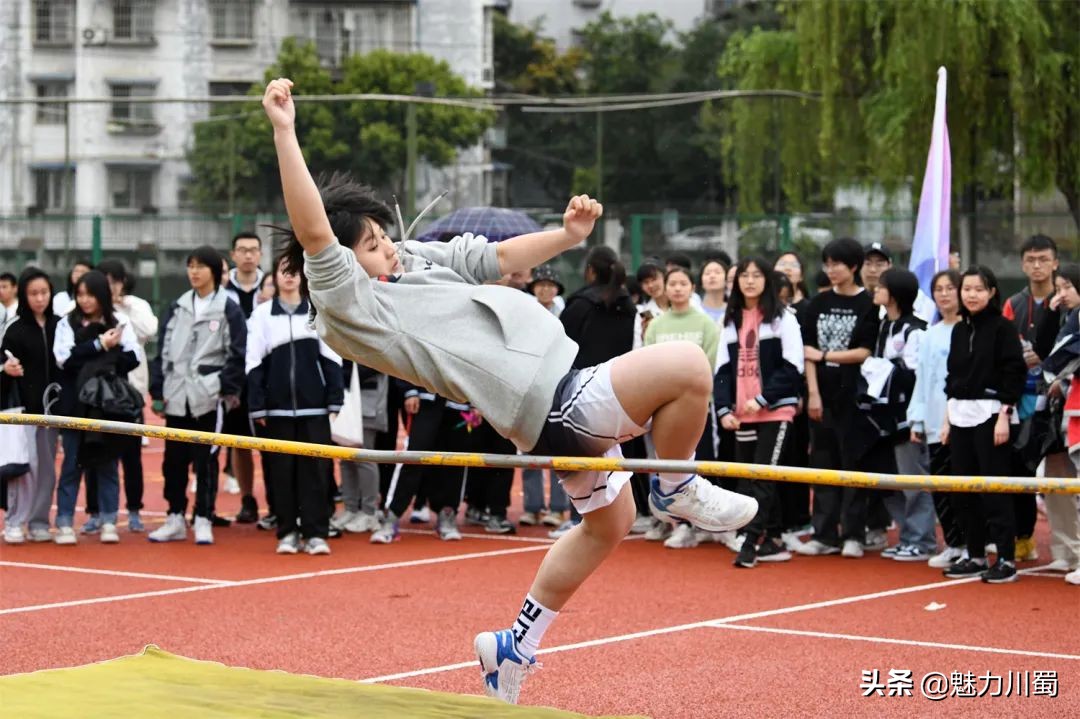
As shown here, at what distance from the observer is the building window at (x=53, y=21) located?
3834 cm

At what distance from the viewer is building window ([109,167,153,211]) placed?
27.0 metres

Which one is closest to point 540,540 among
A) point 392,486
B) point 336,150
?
point 392,486

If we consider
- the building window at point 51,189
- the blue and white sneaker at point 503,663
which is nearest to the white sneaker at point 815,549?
the blue and white sneaker at point 503,663

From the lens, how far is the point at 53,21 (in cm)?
3884

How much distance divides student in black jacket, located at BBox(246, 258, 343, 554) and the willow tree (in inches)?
460

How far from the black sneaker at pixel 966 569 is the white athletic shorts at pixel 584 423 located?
464 cm

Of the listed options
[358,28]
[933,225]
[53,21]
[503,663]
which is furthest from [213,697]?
[358,28]

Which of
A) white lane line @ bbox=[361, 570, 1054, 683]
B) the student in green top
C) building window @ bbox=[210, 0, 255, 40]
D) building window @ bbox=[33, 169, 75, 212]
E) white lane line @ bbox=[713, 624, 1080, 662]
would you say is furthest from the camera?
building window @ bbox=[210, 0, 255, 40]

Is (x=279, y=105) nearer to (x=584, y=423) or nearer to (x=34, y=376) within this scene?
(x=584, y=423)

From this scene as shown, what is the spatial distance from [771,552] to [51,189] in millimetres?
17721

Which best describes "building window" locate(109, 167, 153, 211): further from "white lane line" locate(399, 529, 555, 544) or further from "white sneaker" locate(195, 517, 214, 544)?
"white sneaker" locate(195, 517, 214, 544)

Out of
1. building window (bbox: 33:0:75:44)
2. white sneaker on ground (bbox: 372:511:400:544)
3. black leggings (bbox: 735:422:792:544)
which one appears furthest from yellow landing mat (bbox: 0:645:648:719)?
building window (bbox: 33:0:75:44)

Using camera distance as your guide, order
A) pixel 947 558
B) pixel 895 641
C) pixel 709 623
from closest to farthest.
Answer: pixel 895 641
pixel 709 623
pixel 947 558

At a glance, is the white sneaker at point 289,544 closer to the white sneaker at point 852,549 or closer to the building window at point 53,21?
the white sneaker at point 852,549
